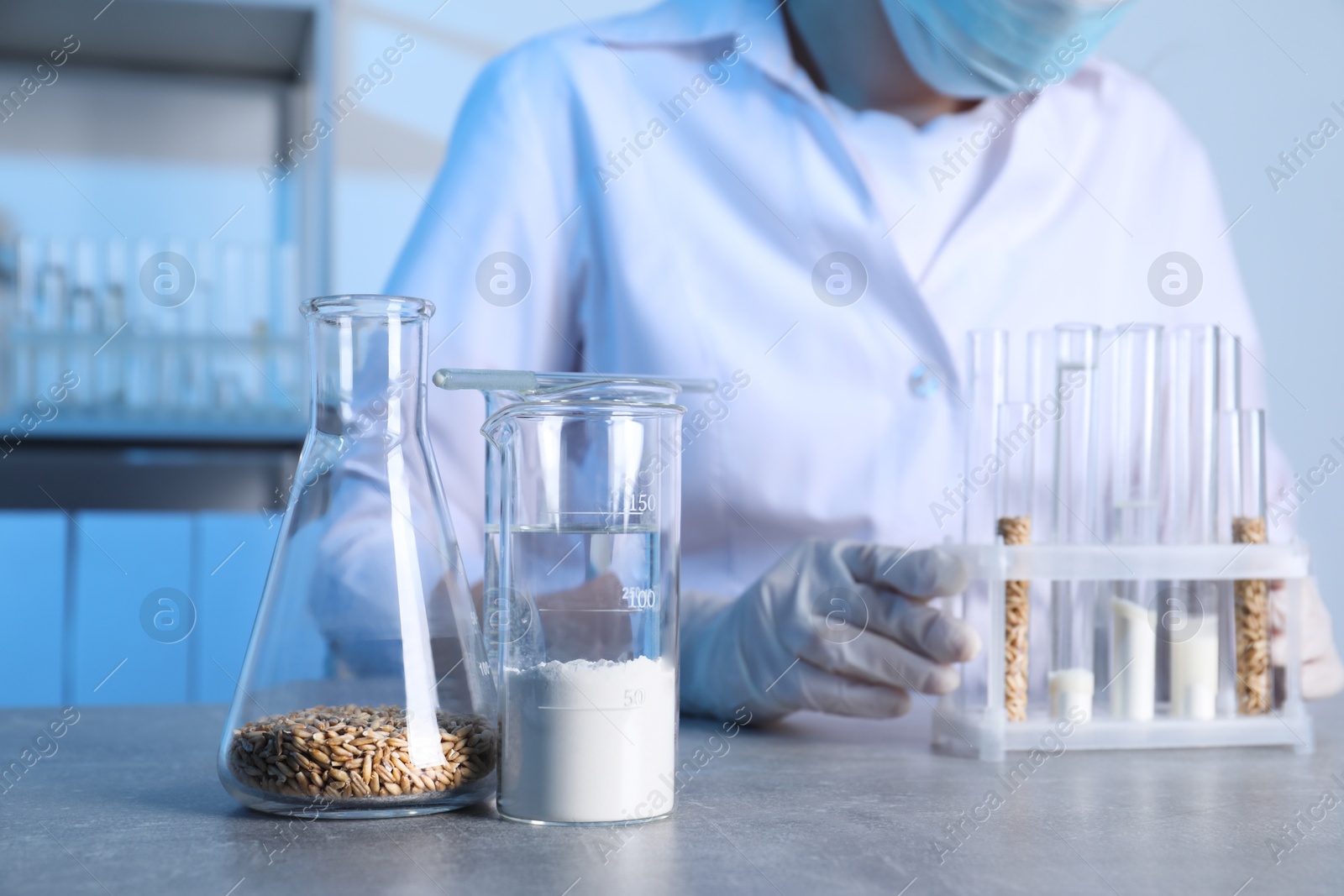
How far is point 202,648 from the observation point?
87.7 inches

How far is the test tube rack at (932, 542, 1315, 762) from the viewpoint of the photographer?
88 centimetres

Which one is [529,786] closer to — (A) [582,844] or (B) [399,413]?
(A) [582,844]

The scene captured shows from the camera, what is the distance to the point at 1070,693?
2.94 feet

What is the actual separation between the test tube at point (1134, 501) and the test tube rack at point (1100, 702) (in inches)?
0.6

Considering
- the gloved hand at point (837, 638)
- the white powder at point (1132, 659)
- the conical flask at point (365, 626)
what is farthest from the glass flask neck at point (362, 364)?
the white powder at point (1132, 659)

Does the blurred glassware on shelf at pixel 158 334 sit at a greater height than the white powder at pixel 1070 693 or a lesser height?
greater

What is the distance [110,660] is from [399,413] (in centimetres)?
177

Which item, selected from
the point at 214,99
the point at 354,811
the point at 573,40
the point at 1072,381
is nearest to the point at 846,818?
the point at 354,811

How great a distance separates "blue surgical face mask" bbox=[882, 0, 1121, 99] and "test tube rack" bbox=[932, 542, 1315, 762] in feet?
2.15

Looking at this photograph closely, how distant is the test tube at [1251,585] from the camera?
3.00 feet

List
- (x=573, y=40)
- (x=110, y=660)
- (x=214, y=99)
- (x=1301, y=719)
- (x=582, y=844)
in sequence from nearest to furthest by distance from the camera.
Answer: (x=582, y=844)
(x=1301, y=719)
(x=573, y=40)
(x=110, y=660)
(x=214, y=99)

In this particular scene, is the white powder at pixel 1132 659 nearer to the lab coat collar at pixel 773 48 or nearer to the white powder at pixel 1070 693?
the white powder at pixel 1070 693

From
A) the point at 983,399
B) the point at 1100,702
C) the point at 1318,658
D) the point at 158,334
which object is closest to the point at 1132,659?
the point at 1100,702

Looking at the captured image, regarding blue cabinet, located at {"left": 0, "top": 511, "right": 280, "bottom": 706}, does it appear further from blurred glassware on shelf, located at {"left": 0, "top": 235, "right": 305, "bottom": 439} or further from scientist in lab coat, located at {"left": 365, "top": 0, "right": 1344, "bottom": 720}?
scientist in lab coat, located at {"left": 365, "top": 0, "right": 1344, "bottom": 720}
